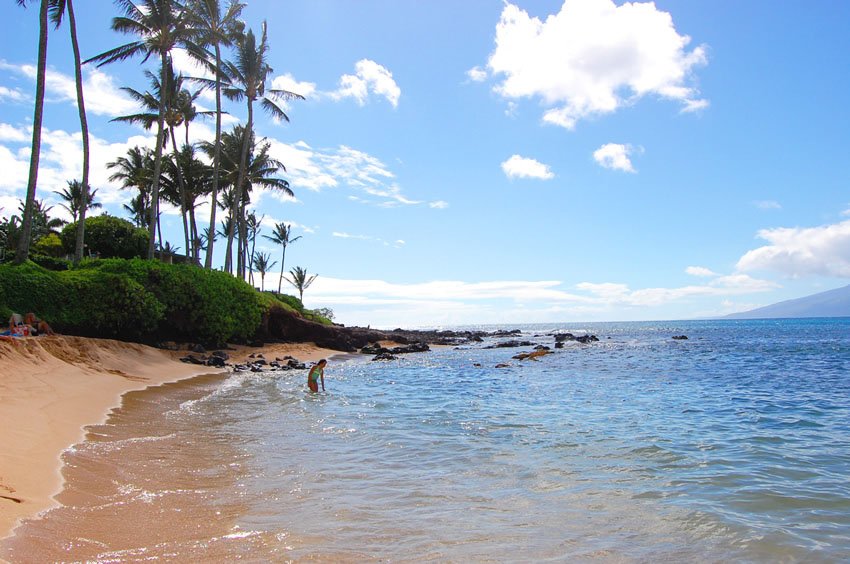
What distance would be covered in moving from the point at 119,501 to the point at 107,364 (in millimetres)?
13930

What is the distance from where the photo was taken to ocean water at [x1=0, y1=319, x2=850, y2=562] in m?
4.66

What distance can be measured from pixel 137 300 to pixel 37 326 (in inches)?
159

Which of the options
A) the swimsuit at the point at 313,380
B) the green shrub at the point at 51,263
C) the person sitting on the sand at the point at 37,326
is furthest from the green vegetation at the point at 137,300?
the swimsuit at the point at 313,380

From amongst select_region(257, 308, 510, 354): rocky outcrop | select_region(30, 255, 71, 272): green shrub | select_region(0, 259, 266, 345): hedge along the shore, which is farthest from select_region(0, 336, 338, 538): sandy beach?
select_region(257, 308, 510, 354): rocky outcrop

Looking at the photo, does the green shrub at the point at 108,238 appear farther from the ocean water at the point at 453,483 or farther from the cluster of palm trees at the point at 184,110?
the ocean water at the point at 453,483

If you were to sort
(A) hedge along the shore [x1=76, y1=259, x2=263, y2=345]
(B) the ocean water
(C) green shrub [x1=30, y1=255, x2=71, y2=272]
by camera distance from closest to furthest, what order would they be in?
1. (B) the ocean water
2. (A) hedge along the shore [x1=76, y1=259, x2=263, y2=345]
3. (C) green shrub [x1=30, y1=255, x2=71, y2=272]

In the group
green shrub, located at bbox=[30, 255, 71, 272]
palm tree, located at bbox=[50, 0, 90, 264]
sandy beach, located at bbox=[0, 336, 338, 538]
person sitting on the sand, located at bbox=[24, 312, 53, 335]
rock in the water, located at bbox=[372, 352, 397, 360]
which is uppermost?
palm tree, located at bbox=[50, 0, 90, 264]

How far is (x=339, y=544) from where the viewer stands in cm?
468

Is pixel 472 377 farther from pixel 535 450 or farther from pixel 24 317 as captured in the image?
pixel 24 317

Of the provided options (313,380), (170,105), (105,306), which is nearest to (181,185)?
(170,105)

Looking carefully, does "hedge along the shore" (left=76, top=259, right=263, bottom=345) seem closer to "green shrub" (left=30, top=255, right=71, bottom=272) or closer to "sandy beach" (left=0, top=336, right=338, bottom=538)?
"sandy beach" (left=0, top=336, right=338, bottom=538)

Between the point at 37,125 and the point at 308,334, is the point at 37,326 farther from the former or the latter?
the point at 308,334

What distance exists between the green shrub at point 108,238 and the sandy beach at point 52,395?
1589cm

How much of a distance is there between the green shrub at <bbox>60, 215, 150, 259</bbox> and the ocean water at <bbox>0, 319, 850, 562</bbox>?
26390mm
